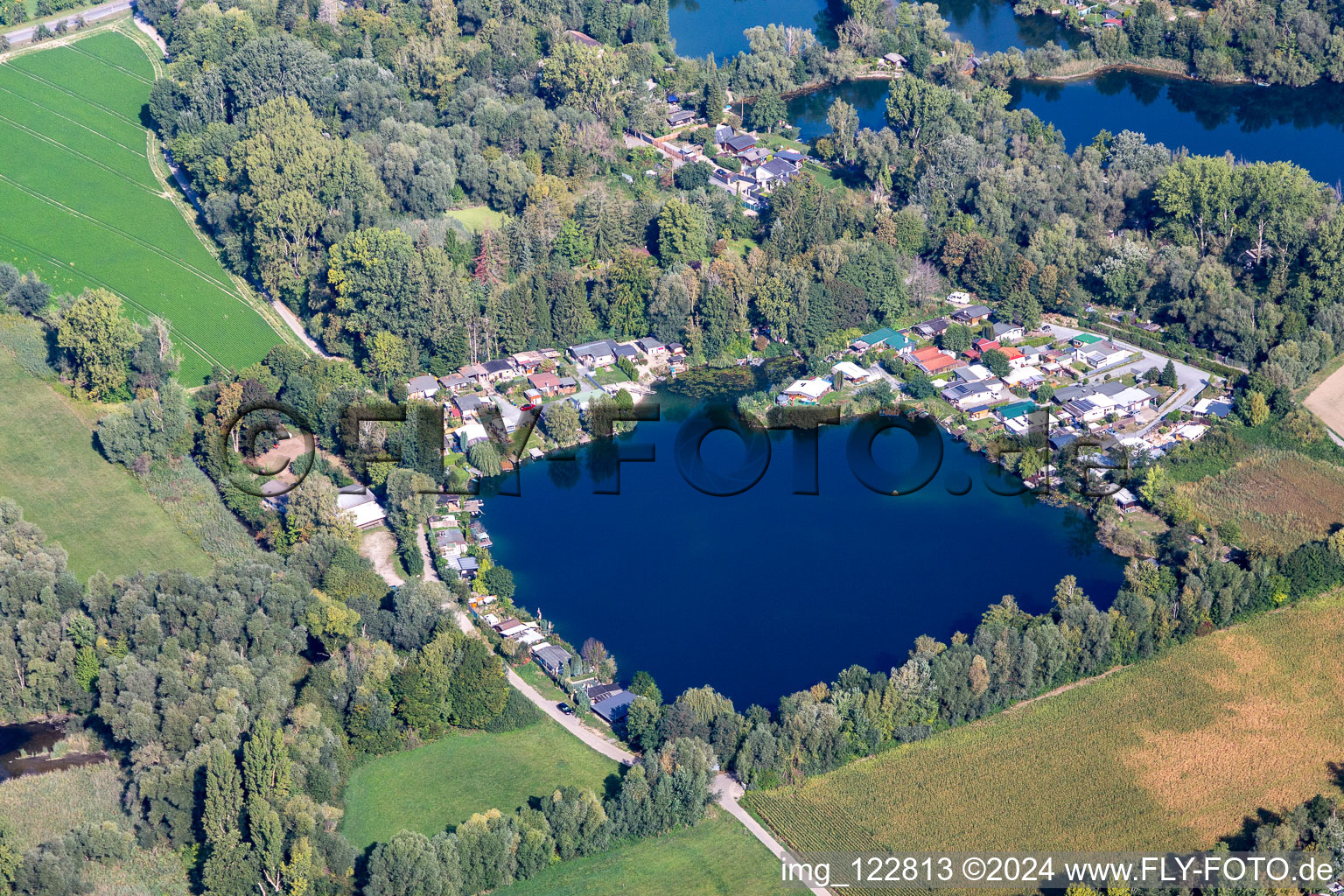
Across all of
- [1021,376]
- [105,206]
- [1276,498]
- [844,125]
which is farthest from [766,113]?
[1276,498]

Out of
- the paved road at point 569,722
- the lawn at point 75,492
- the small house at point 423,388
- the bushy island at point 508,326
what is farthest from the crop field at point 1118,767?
the small house at point 423,388

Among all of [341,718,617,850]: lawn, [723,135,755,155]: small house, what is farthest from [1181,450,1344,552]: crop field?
[723,135,755,155]: small house

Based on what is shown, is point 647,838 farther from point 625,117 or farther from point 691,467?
point 625,117

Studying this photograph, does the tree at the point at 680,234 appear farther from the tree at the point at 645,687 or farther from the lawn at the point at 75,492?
the tree at the point at 645,687

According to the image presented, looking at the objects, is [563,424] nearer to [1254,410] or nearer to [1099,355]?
[1099,355]

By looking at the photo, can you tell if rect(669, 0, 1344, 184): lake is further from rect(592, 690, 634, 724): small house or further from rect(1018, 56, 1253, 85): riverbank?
rect(592, 690, 634, 724): small house

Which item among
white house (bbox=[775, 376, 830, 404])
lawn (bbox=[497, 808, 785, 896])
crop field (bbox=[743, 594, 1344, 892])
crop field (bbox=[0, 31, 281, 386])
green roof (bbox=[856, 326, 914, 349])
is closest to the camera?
lawn (bbox=[497, 808, 785, 896])
